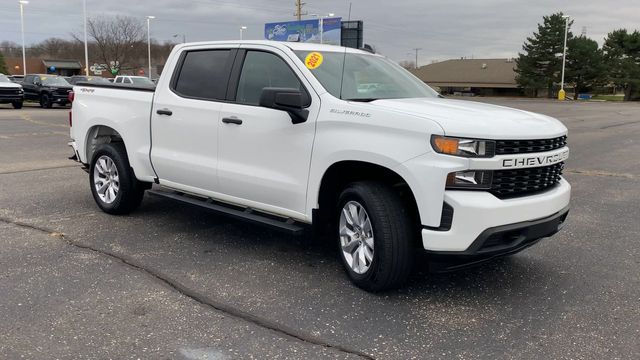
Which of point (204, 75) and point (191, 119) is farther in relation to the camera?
point (204, 75)

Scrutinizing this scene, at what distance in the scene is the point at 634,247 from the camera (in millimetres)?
5684

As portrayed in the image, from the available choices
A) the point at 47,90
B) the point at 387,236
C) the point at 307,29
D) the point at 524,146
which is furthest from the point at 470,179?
the point at 307,29

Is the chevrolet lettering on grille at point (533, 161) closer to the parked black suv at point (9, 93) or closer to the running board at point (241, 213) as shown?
the running board at point (241, 213)

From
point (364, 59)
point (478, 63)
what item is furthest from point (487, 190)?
point (478, 63)

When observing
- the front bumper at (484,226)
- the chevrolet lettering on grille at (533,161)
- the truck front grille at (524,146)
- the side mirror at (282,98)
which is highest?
the side mirror at (282,98)

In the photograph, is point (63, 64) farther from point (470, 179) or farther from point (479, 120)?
point (470, 179)

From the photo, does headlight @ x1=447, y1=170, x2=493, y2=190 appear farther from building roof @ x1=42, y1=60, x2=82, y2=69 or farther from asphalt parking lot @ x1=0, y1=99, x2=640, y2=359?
building roof @ x1=42, y1=60, x2=82, y2=69

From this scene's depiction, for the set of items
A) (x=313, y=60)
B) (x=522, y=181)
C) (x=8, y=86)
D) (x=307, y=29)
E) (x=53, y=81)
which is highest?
(x=307, y=29)

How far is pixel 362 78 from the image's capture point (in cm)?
505

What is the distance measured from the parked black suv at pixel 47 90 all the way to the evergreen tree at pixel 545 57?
54945 mm

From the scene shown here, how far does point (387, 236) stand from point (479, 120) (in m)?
1.03

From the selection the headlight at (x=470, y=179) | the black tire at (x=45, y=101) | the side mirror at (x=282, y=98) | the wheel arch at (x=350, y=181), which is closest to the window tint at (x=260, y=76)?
the side mirror at (x=282, y=98)

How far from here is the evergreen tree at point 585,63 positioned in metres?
67.1

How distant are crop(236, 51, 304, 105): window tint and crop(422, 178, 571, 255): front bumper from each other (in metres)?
1.79
